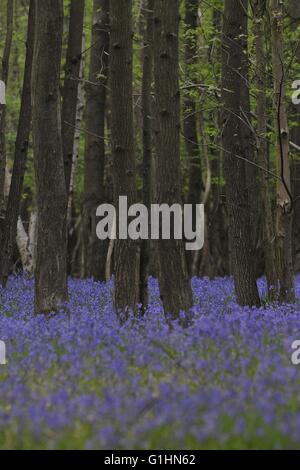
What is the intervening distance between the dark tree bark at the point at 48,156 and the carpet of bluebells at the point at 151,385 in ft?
5.94

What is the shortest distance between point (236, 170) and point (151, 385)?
254 inches

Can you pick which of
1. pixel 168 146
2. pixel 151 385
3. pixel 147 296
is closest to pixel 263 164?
pixel 147 296

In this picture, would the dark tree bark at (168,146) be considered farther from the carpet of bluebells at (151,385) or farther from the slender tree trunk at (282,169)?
the slender tree trunk at (282,169)

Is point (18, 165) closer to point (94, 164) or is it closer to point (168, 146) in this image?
point (94, 164)

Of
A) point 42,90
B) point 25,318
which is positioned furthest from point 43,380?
point 42,90

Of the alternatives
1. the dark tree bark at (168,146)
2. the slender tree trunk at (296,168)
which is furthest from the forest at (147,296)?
the slender tree trunk at (296,168)

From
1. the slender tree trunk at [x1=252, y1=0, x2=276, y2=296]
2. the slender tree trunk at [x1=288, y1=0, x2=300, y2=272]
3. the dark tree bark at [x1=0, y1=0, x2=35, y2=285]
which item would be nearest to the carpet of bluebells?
the slender tree trunk at [x1=252, y1=0, x2=276, y2=296]

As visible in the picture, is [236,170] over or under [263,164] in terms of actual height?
under

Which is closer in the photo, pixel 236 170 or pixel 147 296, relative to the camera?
pixel 147 296

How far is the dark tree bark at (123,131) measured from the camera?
11.0 m

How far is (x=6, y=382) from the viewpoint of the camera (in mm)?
6867

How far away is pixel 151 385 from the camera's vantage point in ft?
21.0
